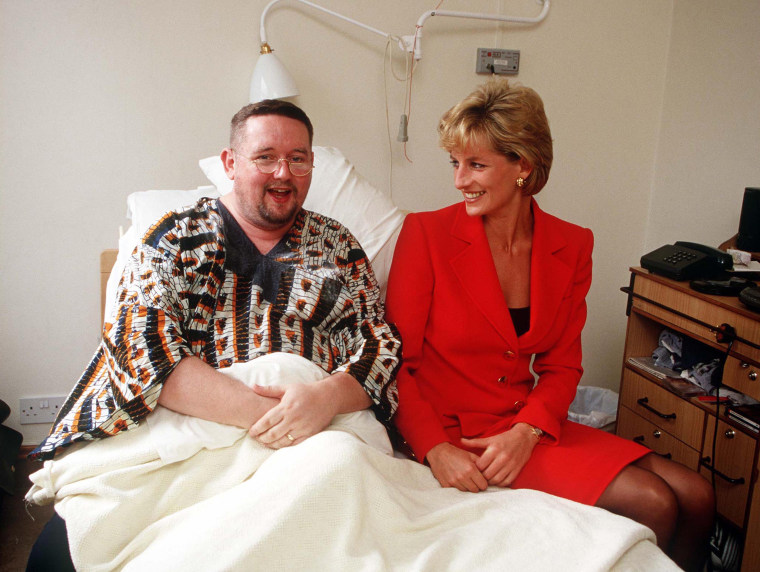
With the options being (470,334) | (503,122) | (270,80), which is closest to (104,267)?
(270,80)

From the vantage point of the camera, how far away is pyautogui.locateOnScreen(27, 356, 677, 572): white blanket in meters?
0.94

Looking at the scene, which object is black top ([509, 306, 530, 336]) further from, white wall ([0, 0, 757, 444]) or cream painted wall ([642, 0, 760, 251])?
cream painted wall ([642, 0, 760, 251])

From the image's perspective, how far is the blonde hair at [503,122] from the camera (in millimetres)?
1428

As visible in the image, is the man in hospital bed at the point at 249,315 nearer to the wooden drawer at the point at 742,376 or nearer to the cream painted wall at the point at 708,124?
the wooden drawer at the point at 742,376

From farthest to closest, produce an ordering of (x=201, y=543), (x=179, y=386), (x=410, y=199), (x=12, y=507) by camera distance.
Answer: (x=410, y=199), (x=12, y=507), (x=179, y=386), (x=201, y=543)

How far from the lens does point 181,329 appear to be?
1321 millimetres

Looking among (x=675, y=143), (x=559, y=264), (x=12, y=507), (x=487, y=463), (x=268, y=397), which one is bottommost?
(x=12, y=507)

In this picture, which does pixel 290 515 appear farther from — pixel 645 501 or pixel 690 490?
pixel 690 490

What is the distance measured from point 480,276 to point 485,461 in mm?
423

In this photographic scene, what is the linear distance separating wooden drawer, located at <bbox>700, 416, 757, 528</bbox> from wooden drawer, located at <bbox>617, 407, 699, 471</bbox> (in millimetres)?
65

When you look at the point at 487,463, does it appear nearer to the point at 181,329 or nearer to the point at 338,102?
the point at 181,329

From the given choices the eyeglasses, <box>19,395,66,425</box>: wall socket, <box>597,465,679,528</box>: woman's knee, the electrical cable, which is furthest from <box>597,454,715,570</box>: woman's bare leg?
<box>19,395,66,425</box>: wall socket

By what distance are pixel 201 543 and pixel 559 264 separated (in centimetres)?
104

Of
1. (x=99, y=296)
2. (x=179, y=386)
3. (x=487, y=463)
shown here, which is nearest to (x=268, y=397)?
(x=179, y=386)
